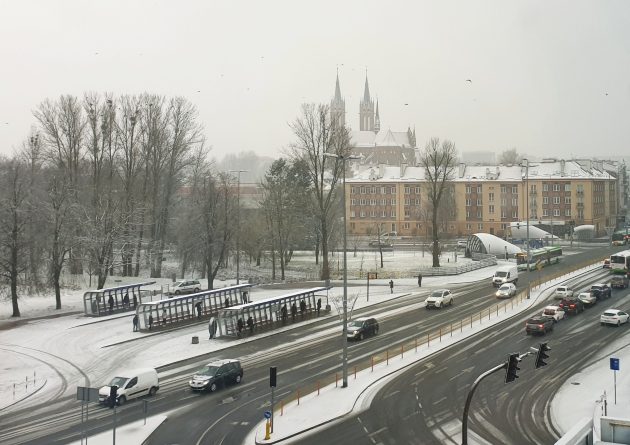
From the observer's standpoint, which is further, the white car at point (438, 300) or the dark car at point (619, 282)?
the dark car at point (619, 282)

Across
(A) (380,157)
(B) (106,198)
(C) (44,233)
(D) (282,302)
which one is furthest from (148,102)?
(A) (380,157)

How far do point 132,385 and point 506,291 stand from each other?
32231mm

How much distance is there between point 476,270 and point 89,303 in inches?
1586

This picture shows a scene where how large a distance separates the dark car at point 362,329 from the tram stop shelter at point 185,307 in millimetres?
11153

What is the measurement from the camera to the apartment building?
356 ft

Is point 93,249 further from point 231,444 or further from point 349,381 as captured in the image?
point 231,444

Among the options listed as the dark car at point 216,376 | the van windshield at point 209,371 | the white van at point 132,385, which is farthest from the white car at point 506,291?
the white van at point 132,385

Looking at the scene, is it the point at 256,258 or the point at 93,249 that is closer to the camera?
the point at 93,249

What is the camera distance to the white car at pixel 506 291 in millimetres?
48281

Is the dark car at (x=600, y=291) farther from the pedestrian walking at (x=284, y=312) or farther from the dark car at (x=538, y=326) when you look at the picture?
the pedestrian walking at (x=284, y=312)

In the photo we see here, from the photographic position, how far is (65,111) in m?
62.4

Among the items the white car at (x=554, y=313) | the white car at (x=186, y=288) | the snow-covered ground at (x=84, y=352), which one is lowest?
the snow-covered ground at (x=84, y=352)

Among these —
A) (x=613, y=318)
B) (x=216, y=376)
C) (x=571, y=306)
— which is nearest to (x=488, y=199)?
(x=571, y=306)

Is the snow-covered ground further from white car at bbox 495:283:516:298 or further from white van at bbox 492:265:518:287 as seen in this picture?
white van at bbox 492:265:518:287
